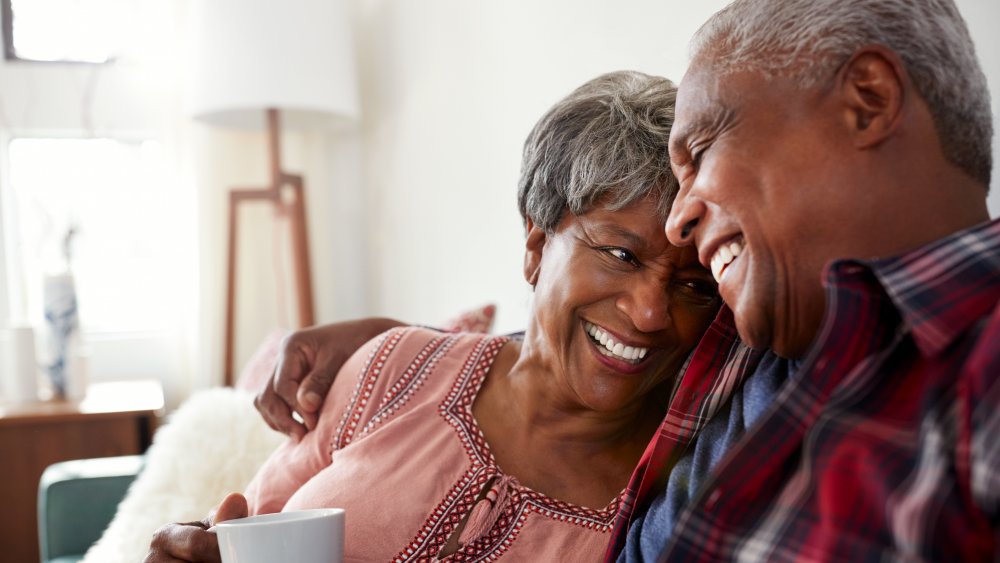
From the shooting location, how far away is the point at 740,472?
0.77 meters

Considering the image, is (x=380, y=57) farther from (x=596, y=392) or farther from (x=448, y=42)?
(x=596, y=392)

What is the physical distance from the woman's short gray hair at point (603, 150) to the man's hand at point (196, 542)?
0.56 metres

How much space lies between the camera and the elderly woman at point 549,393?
1171 millimetres

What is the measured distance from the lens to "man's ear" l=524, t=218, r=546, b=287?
4.48ft

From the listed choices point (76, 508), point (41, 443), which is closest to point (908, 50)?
point (76, 508)

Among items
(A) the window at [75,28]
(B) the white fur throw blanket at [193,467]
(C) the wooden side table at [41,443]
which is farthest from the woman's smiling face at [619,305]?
(A) the window at [75,28]

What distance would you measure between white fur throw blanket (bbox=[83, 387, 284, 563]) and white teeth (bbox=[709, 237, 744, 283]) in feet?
3.63

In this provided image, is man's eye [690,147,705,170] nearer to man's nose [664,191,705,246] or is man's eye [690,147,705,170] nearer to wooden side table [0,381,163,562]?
man's nose [664,191,705,246]

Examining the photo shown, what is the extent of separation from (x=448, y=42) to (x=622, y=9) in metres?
1.13

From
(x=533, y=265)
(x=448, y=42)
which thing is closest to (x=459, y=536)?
(x=533, y=265)

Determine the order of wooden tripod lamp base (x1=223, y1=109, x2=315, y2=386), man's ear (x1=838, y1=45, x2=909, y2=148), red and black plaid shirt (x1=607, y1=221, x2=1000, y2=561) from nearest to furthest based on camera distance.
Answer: red and black plaid shirt (x1=607, y1=221, x2=1000, y2=561), man's ear (x1=838, y1=45, x2=909, y2=148), wooden tripod lamp base (x1=223, y1=109, x2=315, y2=386)

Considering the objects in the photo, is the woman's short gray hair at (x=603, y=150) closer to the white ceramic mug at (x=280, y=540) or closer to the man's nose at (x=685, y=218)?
the man's nose at (x=685, y=218)

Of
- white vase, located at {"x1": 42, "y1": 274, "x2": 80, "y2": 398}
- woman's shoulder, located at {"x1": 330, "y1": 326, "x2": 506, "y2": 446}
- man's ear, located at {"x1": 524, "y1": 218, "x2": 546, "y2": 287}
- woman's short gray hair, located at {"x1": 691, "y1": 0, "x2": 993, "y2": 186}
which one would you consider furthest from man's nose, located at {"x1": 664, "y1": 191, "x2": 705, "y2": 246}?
white vase, located at {"x1": 42, "y1": 274, "x2": 80, "y2": 398}

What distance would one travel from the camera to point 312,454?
1397 mm
